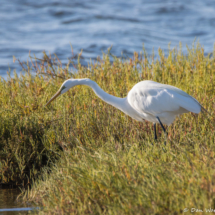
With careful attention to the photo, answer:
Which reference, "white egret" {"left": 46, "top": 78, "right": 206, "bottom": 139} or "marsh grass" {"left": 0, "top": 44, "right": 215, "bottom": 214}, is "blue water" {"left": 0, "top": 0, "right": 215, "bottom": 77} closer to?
"marsh grass" {"left": 0, "top": 44, "right": 215, "bottom": 214}

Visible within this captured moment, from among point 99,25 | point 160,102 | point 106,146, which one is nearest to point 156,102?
point 160,102

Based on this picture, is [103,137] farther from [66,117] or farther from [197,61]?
[197,61]

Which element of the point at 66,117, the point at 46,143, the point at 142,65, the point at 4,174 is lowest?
the point at 4,174

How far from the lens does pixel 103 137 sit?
4.26 metres

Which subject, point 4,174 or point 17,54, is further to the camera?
point 17,54

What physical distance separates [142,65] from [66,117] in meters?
2.42

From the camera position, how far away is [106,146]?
3.73 m

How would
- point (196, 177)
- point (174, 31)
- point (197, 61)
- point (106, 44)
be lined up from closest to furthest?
point (196, 177) < point (197, 61) < point (106, 44) < point (174, 31)

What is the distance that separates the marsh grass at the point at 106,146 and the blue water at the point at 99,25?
10.2m

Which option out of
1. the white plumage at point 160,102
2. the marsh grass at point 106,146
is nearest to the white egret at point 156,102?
the white plumage at point 160,102

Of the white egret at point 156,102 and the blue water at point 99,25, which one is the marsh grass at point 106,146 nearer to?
the white egret at point 156,102

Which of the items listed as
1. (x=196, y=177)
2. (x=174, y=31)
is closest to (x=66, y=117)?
(x=196, y=177)

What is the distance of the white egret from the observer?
378cm

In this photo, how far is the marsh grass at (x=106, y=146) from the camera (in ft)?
8.55
